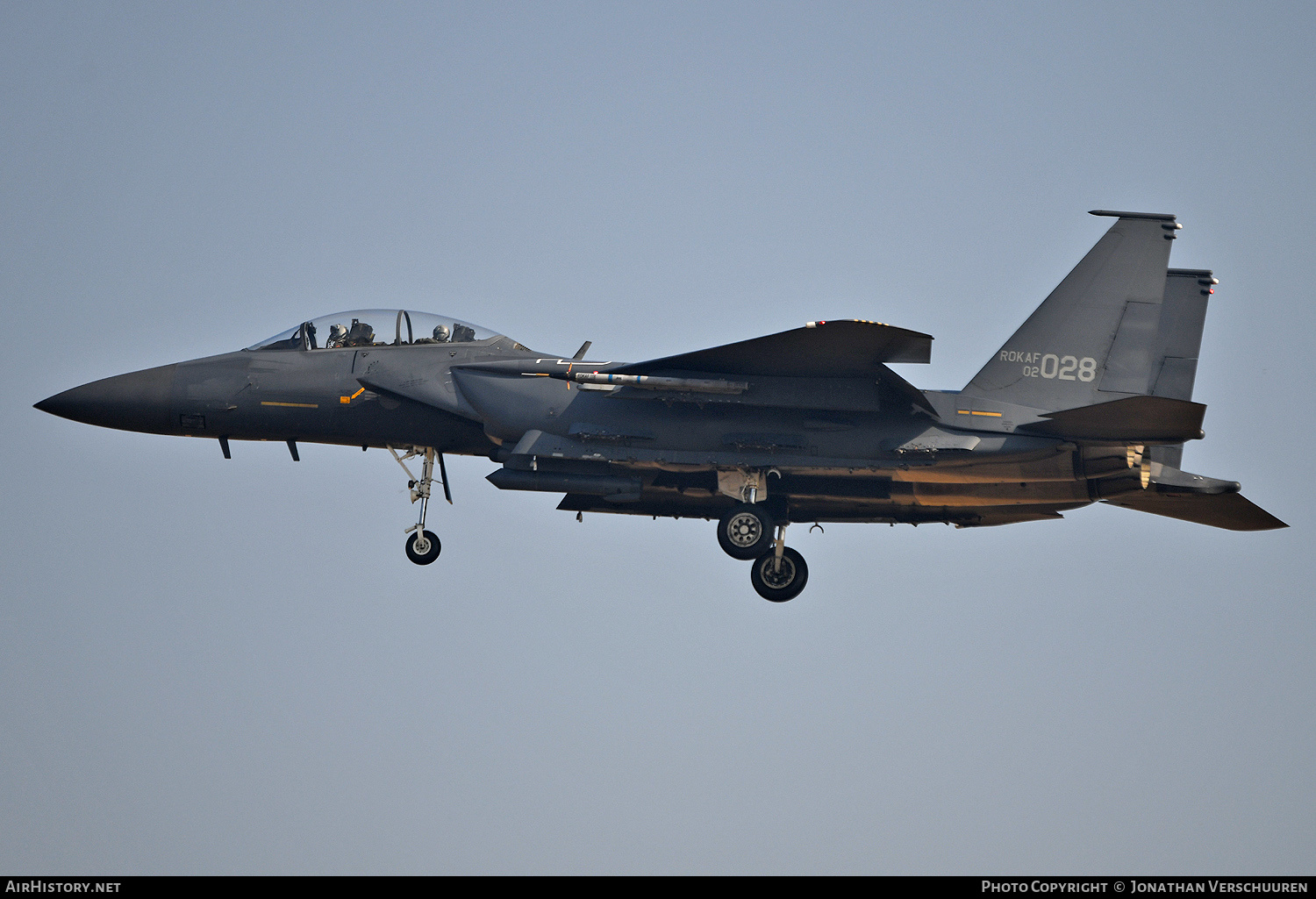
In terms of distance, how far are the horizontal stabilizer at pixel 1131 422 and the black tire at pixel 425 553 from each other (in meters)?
7.74

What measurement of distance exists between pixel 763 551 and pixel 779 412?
1850 mm

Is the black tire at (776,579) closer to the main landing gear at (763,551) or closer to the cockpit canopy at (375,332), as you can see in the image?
the main landing gear at (763,551)

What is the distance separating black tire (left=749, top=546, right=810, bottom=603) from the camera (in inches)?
756

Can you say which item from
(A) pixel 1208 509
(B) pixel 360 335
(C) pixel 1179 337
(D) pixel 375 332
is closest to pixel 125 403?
(B) pixel 360 335

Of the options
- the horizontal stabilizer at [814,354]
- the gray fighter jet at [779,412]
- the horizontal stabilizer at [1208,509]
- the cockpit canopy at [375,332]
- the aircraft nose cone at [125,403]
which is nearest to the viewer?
the horizontal stabilizer at [814,354]

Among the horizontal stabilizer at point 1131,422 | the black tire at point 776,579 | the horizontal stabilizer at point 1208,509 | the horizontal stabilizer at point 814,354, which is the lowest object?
the black tire at point 776,579

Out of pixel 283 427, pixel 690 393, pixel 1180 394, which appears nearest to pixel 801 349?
pixel 690 393

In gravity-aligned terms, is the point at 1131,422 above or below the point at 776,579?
above

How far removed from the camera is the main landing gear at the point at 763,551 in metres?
18.3

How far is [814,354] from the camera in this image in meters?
17.0

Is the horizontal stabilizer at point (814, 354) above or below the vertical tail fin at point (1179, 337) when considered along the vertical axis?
below

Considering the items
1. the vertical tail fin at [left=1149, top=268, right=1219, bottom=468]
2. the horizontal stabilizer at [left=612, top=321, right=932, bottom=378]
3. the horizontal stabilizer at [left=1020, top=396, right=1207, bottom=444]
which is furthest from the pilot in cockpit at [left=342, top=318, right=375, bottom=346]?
the vertical tail fin at [left=1149, top=268, right=1219, bottom=468]

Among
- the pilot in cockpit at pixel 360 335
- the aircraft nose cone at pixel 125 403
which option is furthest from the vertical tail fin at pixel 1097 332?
the aircraft nose cone at pixel 125 403

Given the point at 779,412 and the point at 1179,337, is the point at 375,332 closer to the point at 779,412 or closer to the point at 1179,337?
the point at 779,412
